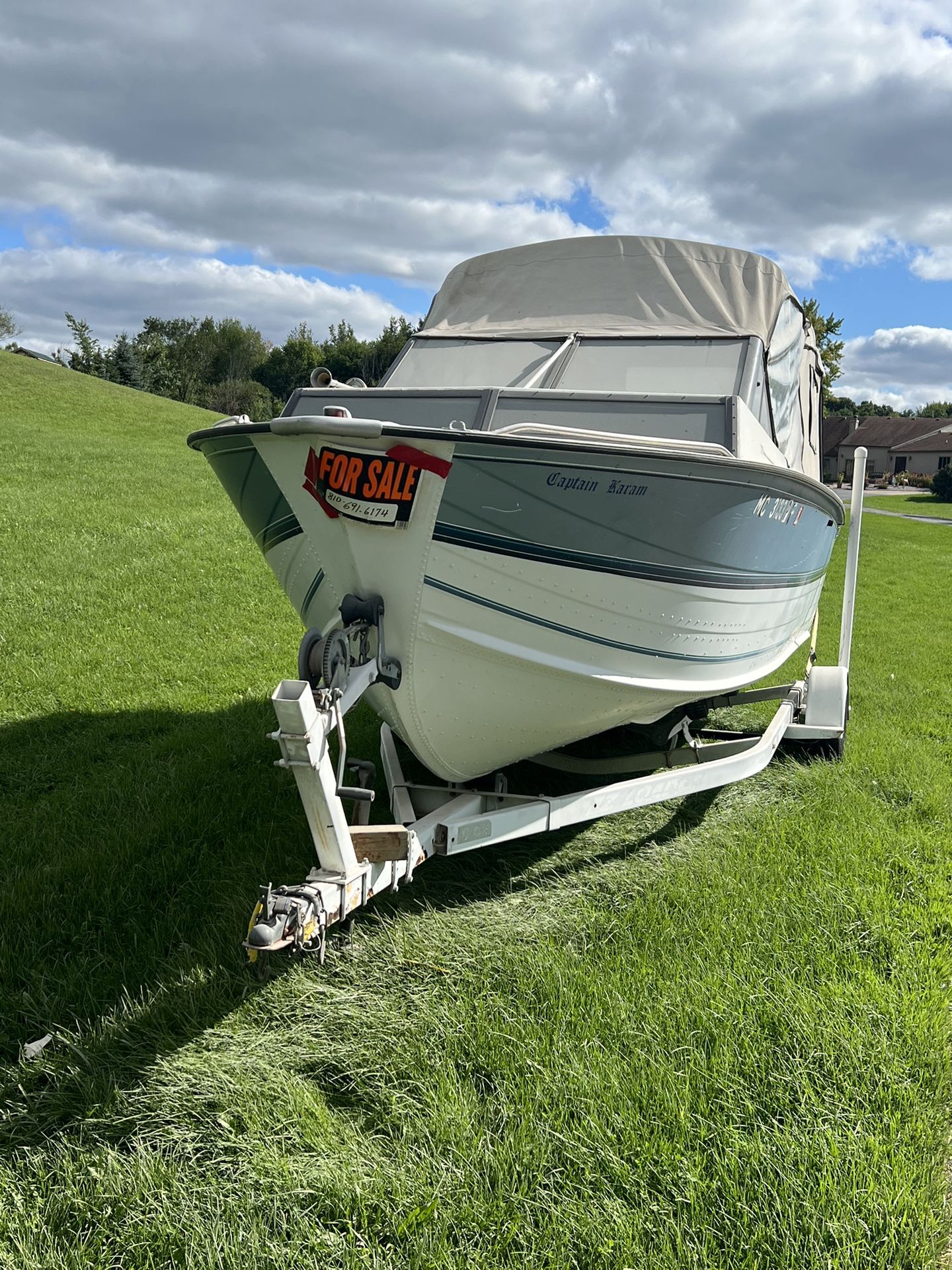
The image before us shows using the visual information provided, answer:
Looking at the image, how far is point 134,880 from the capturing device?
3854 mm

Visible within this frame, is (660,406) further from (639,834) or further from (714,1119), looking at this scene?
(714,1119)

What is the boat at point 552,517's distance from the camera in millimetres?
3090

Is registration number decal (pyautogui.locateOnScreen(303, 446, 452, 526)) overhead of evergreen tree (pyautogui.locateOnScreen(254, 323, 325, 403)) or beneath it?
beneath

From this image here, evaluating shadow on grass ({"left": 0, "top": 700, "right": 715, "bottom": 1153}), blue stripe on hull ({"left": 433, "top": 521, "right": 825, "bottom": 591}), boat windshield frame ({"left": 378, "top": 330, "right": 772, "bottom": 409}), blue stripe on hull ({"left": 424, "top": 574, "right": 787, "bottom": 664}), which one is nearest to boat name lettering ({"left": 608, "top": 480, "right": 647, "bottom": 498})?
blue stripe on hull ({"left": 433, "top": 521, "right": 825, "bottom": 591})

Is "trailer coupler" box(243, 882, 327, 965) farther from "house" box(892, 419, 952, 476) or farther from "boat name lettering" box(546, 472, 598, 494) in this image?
"house" box(892, 419, 952, 476)

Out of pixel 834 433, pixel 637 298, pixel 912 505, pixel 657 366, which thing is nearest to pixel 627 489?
pixel 657 366

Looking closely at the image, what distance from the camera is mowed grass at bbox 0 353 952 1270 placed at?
7.37 ft

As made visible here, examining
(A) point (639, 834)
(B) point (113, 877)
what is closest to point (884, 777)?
(A) point (639, 834)

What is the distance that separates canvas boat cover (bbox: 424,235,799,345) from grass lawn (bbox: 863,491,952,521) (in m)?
33.4

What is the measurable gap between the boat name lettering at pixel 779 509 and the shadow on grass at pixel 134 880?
1.57 metres

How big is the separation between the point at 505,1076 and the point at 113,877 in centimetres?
197

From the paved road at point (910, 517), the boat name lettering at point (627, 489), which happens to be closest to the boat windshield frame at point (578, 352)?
the boat name lettering at point (627, 489)

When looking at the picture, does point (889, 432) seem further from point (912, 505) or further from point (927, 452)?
point (912, 505)

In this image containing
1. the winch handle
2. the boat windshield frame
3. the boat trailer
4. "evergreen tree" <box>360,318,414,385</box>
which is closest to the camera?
the boat trailer
